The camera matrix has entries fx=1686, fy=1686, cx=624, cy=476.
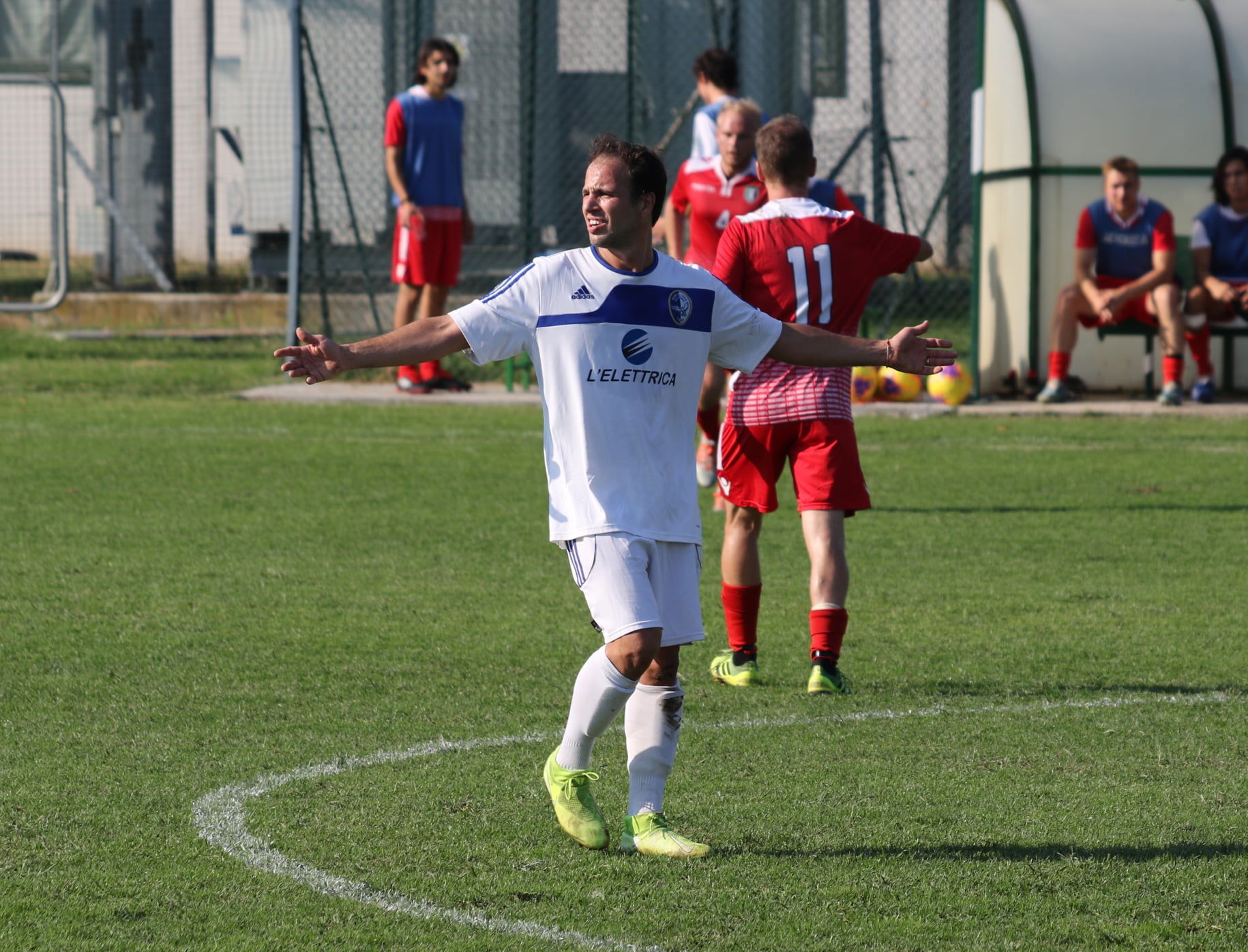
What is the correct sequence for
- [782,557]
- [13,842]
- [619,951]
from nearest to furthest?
[619,951] → [13,842] → [782,557]

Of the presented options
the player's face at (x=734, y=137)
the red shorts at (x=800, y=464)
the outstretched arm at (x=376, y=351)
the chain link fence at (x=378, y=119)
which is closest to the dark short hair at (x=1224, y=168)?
the chain link fence at (x=378, y=119)

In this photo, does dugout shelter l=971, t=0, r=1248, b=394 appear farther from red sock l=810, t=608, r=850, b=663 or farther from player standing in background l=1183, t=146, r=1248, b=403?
red sock l=810, t=608, r=850, b=663

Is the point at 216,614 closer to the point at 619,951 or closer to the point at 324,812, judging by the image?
the point at 324,812

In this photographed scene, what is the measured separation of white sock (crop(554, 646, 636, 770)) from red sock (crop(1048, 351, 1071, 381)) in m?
9.57

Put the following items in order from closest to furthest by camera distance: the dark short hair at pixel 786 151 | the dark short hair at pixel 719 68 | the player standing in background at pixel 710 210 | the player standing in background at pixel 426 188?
1. the dark short hair at pixel 786 151
2. the player standing in background at pixel 710 210
3. the dark short hair at pixel 719 68
4. the player standing in background at pixel 426 188

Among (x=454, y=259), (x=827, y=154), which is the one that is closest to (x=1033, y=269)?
(x=454, y=259)

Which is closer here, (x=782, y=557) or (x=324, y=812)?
(x=324, y=812)

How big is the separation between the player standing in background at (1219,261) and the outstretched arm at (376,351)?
9910mm

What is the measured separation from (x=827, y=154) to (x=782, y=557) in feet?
45.7

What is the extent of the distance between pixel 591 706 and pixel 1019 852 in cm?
102

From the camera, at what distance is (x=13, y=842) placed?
3.80 metres

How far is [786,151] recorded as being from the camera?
5641mm

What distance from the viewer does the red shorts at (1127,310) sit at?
12703 mm

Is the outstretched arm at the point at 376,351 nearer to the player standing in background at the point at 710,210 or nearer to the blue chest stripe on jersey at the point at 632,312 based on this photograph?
the blue chest stripe on jersey at the point at 632,312
